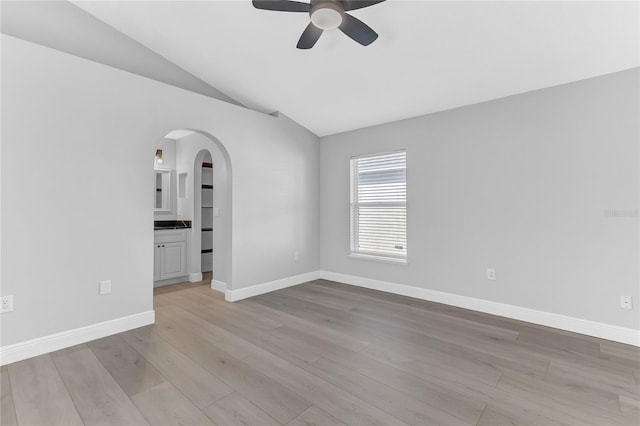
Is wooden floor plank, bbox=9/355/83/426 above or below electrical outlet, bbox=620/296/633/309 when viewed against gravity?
below

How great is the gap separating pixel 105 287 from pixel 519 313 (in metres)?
4.28

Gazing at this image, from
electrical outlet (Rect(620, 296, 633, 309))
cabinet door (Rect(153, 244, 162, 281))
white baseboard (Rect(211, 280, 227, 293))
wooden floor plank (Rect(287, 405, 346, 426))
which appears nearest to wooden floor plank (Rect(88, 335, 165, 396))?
wooden floor plank (Rect(287, 405, 346, 426))

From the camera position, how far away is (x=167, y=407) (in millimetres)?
1826

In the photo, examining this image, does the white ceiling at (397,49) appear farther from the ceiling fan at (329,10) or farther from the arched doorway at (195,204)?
the arched doorway at (195,204)

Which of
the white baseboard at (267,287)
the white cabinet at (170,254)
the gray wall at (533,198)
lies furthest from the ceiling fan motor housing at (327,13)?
the white cabinet at (170,254)

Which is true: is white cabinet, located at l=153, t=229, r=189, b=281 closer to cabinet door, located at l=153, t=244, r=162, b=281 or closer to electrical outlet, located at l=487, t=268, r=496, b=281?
cabinet door, located at l=153, t=244, r=162, b=281

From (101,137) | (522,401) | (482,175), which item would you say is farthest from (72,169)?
(482,175)

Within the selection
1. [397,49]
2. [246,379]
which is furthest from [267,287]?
[397,49]

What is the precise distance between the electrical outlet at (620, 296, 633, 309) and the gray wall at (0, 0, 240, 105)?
536 cm

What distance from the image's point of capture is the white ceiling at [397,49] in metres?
2.44

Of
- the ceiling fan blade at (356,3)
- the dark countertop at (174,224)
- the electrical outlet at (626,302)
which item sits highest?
the ceiling fan blade at (356,3)

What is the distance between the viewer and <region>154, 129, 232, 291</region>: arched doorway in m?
4.47

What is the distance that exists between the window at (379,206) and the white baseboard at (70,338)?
3027 mm

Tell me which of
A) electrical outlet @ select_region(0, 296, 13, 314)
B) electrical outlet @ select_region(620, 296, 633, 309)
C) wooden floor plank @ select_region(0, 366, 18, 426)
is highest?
electrical outlet @ select_region(0, 296, 13, 314)
